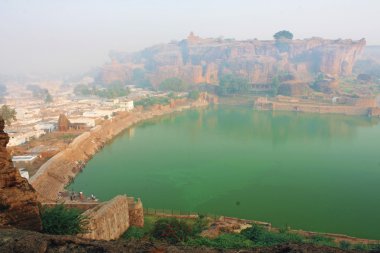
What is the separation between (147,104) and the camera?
30734 mm

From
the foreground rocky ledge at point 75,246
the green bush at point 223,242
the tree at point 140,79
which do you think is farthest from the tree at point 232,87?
the foreground rocky ledge at point 75,246

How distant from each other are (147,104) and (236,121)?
827 cm

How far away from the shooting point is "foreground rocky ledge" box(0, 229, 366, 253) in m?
3.47

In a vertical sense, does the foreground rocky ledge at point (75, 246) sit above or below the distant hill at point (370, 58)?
below

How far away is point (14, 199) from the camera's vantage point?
4.75 meters

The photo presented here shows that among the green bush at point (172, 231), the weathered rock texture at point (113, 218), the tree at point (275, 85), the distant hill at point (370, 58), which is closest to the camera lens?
the weathered rock texture at point (113, 218)

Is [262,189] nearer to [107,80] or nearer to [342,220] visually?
[342,220]

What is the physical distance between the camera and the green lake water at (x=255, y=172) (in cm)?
1068

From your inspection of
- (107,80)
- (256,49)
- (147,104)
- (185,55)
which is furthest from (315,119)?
(185,55)

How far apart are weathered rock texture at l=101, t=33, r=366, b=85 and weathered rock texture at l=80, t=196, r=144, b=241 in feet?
103

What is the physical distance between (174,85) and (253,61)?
21221mm

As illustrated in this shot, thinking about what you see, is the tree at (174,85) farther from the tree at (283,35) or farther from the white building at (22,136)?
the tree at (283,35)

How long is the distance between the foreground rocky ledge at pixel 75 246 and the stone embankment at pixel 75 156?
263 inches

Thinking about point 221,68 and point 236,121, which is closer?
point 236,121
